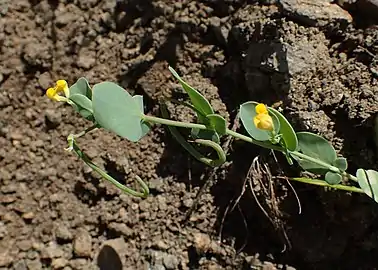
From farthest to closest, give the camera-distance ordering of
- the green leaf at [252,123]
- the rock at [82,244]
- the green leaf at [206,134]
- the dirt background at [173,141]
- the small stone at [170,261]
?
the rock at [82,244], the small stone at [170,261], the dirt background at [173,141], the green leaf at [206,134], the green leaf at [252,123]

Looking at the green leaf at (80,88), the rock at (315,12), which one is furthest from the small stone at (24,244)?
the rock at (315,12)

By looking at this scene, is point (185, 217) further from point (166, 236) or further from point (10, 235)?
point (10, 235)

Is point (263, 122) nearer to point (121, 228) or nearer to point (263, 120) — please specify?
point (263, 120)

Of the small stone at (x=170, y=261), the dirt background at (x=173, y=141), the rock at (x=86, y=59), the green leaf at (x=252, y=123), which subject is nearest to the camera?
the green leaf at (x=252, y=123)

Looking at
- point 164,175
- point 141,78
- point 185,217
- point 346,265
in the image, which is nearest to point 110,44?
point 141,78

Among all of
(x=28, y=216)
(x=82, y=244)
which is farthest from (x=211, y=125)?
(x=28, y=216)

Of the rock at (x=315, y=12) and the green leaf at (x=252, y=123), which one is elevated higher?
the rock at (x=315, y=12)

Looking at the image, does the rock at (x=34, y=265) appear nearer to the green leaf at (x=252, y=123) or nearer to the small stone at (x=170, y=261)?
the small stone at (x=170, y=261)
